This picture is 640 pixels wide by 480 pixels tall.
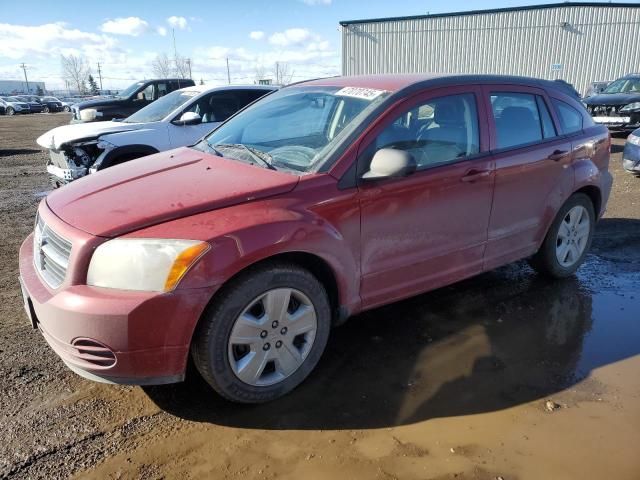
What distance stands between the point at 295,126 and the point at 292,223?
3.61 feet

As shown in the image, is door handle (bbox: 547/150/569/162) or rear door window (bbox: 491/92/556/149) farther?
door handle (bbox: 547/150/569/162)

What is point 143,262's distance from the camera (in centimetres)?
238

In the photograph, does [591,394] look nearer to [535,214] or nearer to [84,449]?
[535,214]

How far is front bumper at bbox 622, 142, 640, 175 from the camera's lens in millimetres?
7980

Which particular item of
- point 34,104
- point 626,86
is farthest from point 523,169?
point 34,104

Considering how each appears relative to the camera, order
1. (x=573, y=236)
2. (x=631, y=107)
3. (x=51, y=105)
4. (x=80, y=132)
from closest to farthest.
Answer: (x=573, y=236)
(x=80, y=132)
(x=631, y=107)
(x=51, y=105)

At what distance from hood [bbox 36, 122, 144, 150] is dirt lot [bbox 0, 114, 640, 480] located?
128 inches

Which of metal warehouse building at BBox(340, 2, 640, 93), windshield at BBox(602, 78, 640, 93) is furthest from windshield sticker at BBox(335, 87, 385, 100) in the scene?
metal warehouse building at BBox(340, 2, 640, 93)

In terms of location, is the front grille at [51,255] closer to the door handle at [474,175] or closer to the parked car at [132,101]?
the door handle at [474,175]

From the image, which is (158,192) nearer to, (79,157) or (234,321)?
(234,321)

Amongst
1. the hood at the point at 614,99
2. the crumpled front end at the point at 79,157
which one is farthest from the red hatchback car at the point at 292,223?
the hood at the point at 614,99

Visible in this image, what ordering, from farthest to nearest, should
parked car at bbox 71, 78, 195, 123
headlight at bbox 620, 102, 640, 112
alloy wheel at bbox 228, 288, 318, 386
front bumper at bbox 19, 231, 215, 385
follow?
1. headlight at bbox 620, 102, 640, 112
2. parked car at bbox 71, 78, 195, 123
3. alloy wheel at bbox 228, 288, 318, 386
4. front bumper at bbox 19, 231, 215, 385

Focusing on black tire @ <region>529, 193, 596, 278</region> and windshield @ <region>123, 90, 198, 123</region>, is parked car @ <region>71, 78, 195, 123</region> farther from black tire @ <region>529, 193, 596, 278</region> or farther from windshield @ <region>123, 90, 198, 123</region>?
black tire @ <region>529, 193, 596, 278</region>

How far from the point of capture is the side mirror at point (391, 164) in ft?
9.43
